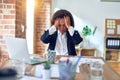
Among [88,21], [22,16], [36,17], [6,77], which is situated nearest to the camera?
[6,77]

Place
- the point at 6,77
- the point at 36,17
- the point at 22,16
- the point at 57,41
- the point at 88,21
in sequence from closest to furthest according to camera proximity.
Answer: the point at 6,77 < the point at 57,41 < the point at 22,16 < the point at 36,17 < the point at 88,21

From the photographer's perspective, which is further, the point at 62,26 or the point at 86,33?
the point at 86,33

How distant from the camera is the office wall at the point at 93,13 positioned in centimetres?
545

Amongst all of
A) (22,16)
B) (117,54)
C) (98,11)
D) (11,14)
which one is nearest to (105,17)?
(98,11)

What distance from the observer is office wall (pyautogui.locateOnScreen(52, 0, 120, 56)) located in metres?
5.45

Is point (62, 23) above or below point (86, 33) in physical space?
above

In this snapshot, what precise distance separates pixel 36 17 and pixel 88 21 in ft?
4.29

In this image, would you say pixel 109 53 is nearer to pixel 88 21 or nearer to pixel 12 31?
pixel 88 21

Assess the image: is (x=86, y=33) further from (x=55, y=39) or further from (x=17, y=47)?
(x=17, y=47)

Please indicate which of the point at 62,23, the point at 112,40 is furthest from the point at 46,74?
the point at 112,40

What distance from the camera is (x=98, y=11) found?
5.49 meters

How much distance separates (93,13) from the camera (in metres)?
5.49

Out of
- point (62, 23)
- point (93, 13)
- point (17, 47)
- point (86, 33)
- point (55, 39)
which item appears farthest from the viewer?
point (93, 13)

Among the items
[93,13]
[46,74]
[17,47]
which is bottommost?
[46,74]
